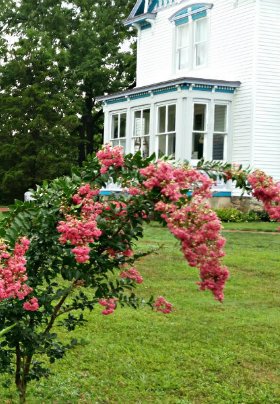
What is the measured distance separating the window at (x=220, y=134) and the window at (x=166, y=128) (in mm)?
1200

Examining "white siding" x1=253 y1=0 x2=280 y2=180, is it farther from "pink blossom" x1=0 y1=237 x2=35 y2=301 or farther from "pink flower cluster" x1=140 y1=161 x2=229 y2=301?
"pink blossom" x1=0 y1=237 x2=35 y2=301

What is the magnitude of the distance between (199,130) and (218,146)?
721mm

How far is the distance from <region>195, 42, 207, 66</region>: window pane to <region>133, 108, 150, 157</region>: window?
2184mm

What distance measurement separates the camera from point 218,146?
2125 cm

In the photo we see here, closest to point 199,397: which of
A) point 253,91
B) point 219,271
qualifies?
point 219,271

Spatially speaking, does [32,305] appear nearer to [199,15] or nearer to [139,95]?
[139,95]

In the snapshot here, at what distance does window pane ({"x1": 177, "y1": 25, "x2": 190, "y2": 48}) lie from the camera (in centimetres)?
2339

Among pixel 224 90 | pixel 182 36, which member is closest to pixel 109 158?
pixel 224 90

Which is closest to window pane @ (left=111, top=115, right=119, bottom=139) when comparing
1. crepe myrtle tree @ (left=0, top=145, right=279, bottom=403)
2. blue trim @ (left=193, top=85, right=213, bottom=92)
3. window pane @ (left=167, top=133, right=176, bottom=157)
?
window pane @ (left=167, top=133, right=176, bottom=157)

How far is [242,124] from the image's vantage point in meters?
20.8

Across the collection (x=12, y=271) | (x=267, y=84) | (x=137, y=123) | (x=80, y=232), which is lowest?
(x=12, y=271)

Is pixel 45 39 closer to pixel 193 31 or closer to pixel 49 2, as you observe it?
pixel 49 2

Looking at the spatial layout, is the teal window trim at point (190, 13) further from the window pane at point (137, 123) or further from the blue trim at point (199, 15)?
the window pane at point (137, 123)

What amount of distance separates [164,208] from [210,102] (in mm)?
17361
